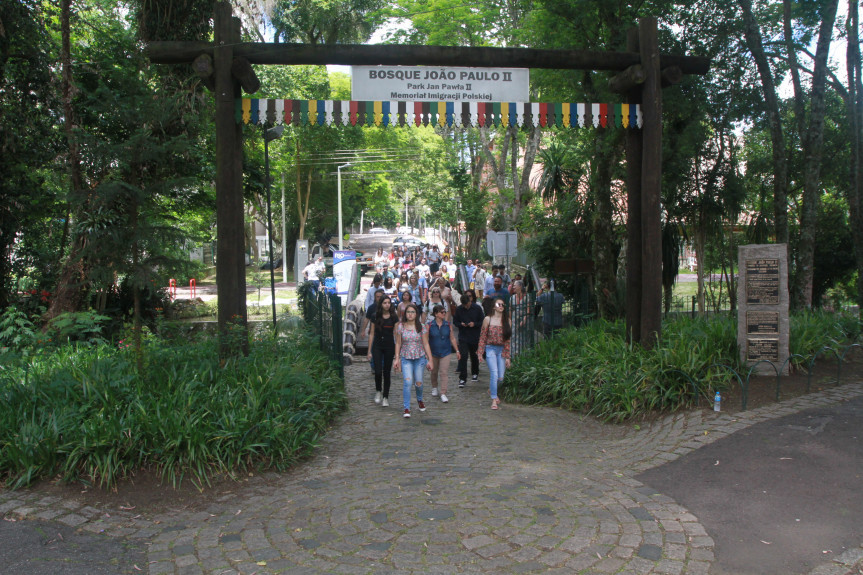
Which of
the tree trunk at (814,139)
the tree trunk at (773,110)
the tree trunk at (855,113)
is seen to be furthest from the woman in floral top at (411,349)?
the tree trunk at (855,113)

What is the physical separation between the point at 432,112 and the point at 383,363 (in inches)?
141

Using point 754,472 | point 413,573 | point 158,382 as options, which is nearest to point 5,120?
point 158,382

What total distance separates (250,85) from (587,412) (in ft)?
19.5

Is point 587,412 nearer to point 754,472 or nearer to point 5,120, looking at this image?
point 754,472

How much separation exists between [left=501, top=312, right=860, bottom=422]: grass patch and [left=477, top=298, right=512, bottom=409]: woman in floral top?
61cm

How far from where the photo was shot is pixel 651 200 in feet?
31.6

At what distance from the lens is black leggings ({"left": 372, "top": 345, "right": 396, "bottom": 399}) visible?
9938 mm

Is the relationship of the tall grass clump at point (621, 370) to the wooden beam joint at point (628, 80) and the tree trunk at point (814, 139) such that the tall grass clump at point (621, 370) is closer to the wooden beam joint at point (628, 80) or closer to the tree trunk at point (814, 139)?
the wooden beam joint at point (628, 80)

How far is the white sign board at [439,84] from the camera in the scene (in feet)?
30.2

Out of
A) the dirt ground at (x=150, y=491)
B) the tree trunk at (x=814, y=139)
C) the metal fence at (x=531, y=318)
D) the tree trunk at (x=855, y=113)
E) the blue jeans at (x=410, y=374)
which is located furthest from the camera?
the tree trunk at (x=855, y=113)

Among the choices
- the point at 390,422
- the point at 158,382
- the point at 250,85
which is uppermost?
the point at 250,85

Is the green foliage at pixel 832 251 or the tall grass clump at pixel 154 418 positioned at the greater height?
the green foliage at pixel 832 251

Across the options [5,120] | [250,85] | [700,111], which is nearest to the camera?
[250,85]

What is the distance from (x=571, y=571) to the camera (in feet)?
15.0
